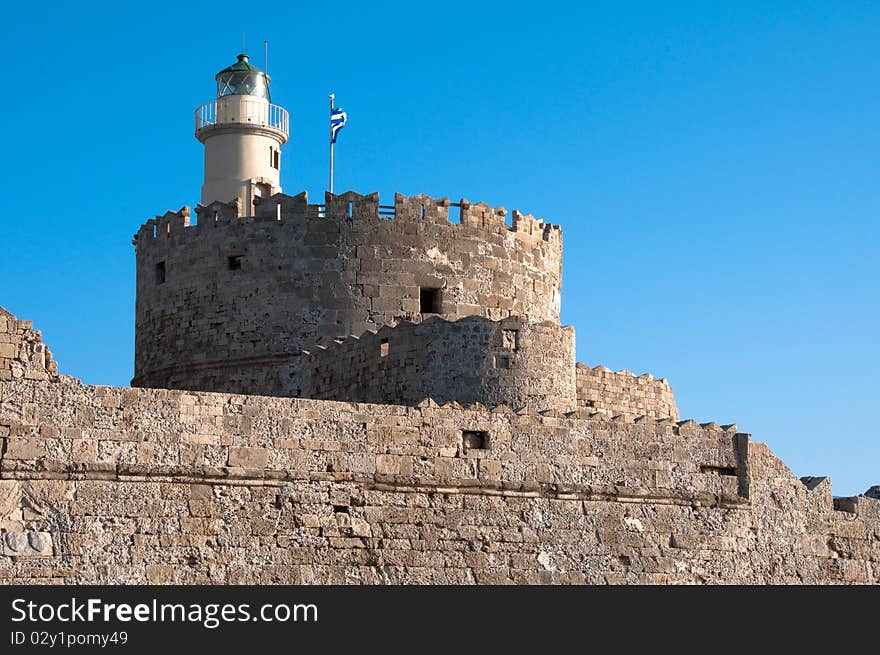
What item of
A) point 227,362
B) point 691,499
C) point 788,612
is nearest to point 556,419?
point 691,499

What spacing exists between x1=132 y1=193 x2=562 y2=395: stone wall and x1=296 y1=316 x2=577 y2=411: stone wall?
2382mm

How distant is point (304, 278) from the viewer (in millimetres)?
22594

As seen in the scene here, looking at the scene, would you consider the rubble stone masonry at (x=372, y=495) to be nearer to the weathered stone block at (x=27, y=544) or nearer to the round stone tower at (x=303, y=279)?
the weathered stone block at (x=27, y=544)

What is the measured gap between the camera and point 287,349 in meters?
22.4

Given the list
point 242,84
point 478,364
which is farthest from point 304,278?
point 242,84

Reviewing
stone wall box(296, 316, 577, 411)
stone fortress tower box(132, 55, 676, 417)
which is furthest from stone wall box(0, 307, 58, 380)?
stone fortress tower box(132, 55, 676, 417)

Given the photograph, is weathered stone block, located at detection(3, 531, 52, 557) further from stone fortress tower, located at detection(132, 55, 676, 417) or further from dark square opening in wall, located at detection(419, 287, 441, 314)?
dark square opening in wall, located at detection(419, 287, 441, 314)

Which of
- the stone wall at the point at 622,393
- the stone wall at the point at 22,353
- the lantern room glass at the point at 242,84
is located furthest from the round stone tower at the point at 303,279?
the lantern room glass at the point at 242,84

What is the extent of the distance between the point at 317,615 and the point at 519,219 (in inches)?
356

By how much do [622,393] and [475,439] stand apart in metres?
6.74

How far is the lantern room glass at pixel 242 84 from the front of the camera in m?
29.8

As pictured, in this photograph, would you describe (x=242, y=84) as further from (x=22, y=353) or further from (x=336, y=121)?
(x=22, y=353)

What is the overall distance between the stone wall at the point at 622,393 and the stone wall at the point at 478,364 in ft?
12.3

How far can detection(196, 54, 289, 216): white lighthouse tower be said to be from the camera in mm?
27891
